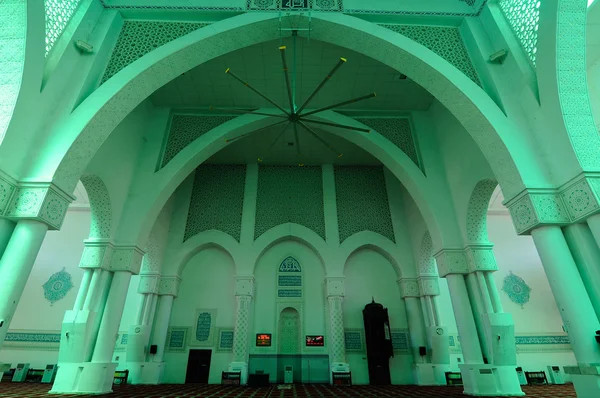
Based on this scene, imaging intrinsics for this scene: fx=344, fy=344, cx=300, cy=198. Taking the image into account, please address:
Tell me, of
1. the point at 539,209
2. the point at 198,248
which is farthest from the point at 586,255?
the point at 198,248

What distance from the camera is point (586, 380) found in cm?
234

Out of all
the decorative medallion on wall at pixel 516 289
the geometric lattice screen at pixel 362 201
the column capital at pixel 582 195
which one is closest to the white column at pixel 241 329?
the geometric lattice screen at pixel 362 201

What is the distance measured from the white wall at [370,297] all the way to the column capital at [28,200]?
16.3 feet

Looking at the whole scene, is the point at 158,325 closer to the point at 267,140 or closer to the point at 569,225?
the point at 267,140

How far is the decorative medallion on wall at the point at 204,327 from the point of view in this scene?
6117mm

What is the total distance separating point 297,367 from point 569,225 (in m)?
4.73

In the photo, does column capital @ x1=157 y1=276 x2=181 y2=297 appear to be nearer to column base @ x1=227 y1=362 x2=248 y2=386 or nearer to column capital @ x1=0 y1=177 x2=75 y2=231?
column base @ x1=227 y1=362 x2=248 y2=386

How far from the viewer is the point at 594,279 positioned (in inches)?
98.6

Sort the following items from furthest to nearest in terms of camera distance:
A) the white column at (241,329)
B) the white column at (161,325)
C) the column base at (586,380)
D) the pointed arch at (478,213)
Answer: the white column at (161,325), the white column at (241,329), the pointed arch at (478,213), the column base at (586,380)

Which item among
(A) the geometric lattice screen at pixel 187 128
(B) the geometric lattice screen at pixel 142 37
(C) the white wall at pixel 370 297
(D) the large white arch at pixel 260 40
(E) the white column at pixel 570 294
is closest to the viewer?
(E) the white column at pixel 570 294

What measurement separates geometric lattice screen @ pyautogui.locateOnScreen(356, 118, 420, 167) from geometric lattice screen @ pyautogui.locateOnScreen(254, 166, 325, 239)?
2.04m

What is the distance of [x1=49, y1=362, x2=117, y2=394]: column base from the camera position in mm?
3572

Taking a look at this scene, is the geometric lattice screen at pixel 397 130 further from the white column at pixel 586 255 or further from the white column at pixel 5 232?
the white column at pixel 5 232

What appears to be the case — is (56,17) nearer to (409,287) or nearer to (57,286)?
(57,286)
